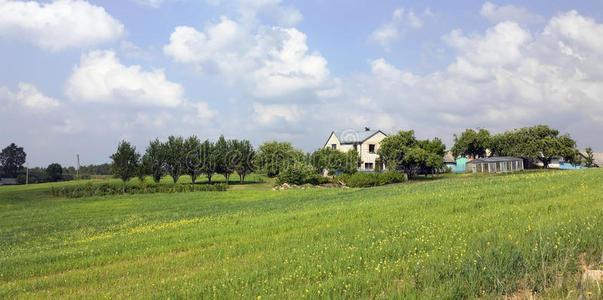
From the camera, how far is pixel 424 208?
14344 millimetres

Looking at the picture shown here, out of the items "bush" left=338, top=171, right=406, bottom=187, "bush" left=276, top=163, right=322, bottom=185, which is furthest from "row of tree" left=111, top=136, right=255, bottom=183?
"bush" left=338, top=171, right=406, bottom=187

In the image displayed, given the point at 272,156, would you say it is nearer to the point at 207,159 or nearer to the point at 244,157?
the point at 244,157

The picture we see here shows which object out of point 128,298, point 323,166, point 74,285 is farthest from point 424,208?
point 323,166

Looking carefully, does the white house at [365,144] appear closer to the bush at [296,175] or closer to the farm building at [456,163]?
the bush at [296,175]

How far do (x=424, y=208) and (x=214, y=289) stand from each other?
397 inches

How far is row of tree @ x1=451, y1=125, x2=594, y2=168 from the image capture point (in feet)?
223

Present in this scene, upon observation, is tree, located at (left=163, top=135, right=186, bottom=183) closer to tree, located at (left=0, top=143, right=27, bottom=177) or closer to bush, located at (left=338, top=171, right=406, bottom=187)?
bush, located at (left=338, top=171, right=406, bottom=187)

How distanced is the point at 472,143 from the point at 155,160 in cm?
7156

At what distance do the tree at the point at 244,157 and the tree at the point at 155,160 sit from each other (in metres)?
14.7

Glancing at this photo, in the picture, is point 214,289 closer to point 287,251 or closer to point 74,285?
point 287,251

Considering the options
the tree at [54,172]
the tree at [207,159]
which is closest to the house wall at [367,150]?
the tree at [207,159]

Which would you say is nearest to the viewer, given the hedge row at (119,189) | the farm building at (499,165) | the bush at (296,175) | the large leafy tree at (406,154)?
the hedge row at (119,189)

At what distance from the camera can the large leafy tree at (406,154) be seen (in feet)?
190

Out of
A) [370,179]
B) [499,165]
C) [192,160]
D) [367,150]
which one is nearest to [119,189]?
[192,160]
